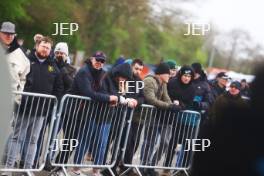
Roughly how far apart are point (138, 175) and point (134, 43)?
1.43 metres

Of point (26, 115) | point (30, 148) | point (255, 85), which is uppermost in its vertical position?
point (255, 85)

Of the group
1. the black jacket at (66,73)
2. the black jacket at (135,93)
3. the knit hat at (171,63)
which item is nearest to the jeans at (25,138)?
the black jacket at (66,73)

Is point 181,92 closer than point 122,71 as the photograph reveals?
No

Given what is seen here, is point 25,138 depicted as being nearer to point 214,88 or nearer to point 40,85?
point 40,85

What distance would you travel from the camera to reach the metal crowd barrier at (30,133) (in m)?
4.41

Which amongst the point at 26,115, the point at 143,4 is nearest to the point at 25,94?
the point at 26,115

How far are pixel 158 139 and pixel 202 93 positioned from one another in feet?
2.01

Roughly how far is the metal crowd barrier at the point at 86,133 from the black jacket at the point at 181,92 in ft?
1.85

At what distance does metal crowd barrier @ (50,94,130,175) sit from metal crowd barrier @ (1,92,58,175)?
92 mm

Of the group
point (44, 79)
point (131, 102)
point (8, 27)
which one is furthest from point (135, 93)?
point (8, 27)

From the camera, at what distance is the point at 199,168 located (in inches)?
56.2

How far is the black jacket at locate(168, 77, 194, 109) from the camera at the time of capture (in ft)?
17.4

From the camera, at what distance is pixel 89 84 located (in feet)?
15.5

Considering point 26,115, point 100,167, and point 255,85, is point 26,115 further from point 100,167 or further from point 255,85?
point 255,85
